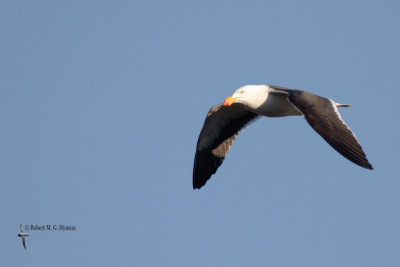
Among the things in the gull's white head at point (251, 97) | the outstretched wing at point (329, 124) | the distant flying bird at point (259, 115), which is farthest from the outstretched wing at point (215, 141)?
the outstretched wing at point (329, 124)

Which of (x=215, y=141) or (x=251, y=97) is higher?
(x=251, y=97)

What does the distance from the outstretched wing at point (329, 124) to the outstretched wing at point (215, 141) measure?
2715mm

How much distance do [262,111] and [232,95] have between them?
0.75 metres

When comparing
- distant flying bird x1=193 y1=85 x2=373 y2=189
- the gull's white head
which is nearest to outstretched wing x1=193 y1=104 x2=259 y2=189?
distant flying bird x1=193 y1=85 x2=373 y2=189

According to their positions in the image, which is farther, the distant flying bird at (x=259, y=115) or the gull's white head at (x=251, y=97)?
the gull's white head at (x=251, y=97)

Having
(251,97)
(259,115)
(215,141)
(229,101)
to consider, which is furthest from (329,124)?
(215,141)

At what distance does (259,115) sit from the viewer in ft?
55.3

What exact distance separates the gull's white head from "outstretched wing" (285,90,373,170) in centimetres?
93

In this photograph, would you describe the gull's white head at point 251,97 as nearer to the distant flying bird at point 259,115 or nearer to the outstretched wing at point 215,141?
the distant flying bird at point 259,115

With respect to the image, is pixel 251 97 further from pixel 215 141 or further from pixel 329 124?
pixel 329 124

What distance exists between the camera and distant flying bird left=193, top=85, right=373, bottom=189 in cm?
1260

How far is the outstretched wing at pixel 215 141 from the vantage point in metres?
16.8

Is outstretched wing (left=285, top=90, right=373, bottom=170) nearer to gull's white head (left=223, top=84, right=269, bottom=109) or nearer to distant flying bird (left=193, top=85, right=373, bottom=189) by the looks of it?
distant flying bird (left=193, top=85, right=373, bottom=189)

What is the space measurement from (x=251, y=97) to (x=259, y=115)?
5.87ft
